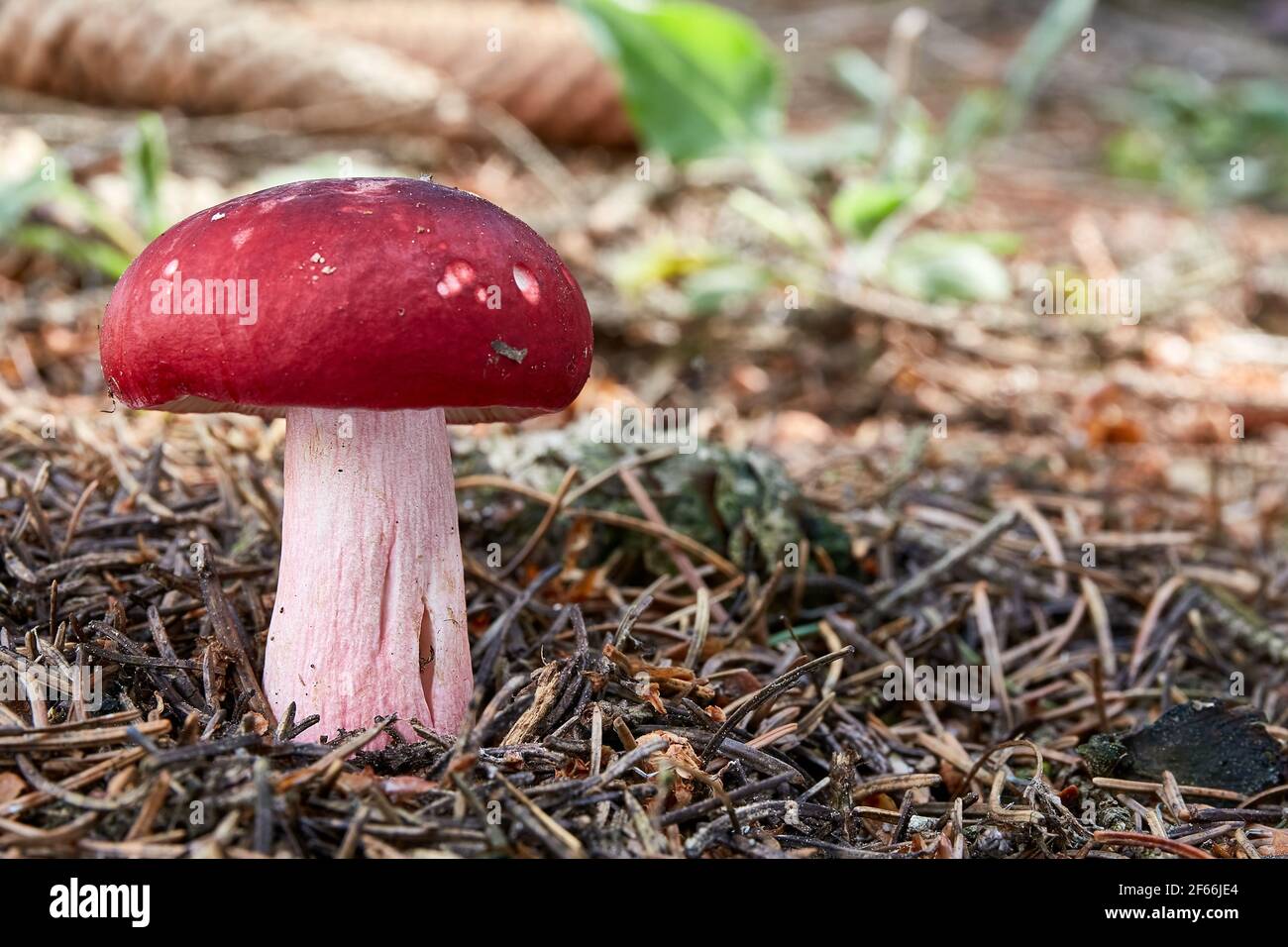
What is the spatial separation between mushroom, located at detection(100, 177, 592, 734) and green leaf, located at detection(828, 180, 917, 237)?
3.01 metres

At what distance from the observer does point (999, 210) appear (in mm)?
7102

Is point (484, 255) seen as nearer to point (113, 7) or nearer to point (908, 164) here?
point (908, 164)

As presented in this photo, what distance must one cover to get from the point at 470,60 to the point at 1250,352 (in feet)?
16.2

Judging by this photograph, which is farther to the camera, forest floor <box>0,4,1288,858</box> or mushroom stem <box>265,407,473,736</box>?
mushroom stem <box>265,407,473,736</box>

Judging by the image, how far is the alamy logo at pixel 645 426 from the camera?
3.32 meters

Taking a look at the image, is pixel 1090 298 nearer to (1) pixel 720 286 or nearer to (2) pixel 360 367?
(1) pixel 720 286

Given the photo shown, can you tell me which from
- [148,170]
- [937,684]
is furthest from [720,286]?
[937,684]

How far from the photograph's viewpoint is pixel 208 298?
183cm

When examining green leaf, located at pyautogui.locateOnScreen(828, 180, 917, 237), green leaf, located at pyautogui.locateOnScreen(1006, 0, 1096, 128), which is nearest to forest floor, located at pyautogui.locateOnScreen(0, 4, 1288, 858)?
green leaf, located at pyautogui.locateOnScreen(828, 180, 917, 237)
